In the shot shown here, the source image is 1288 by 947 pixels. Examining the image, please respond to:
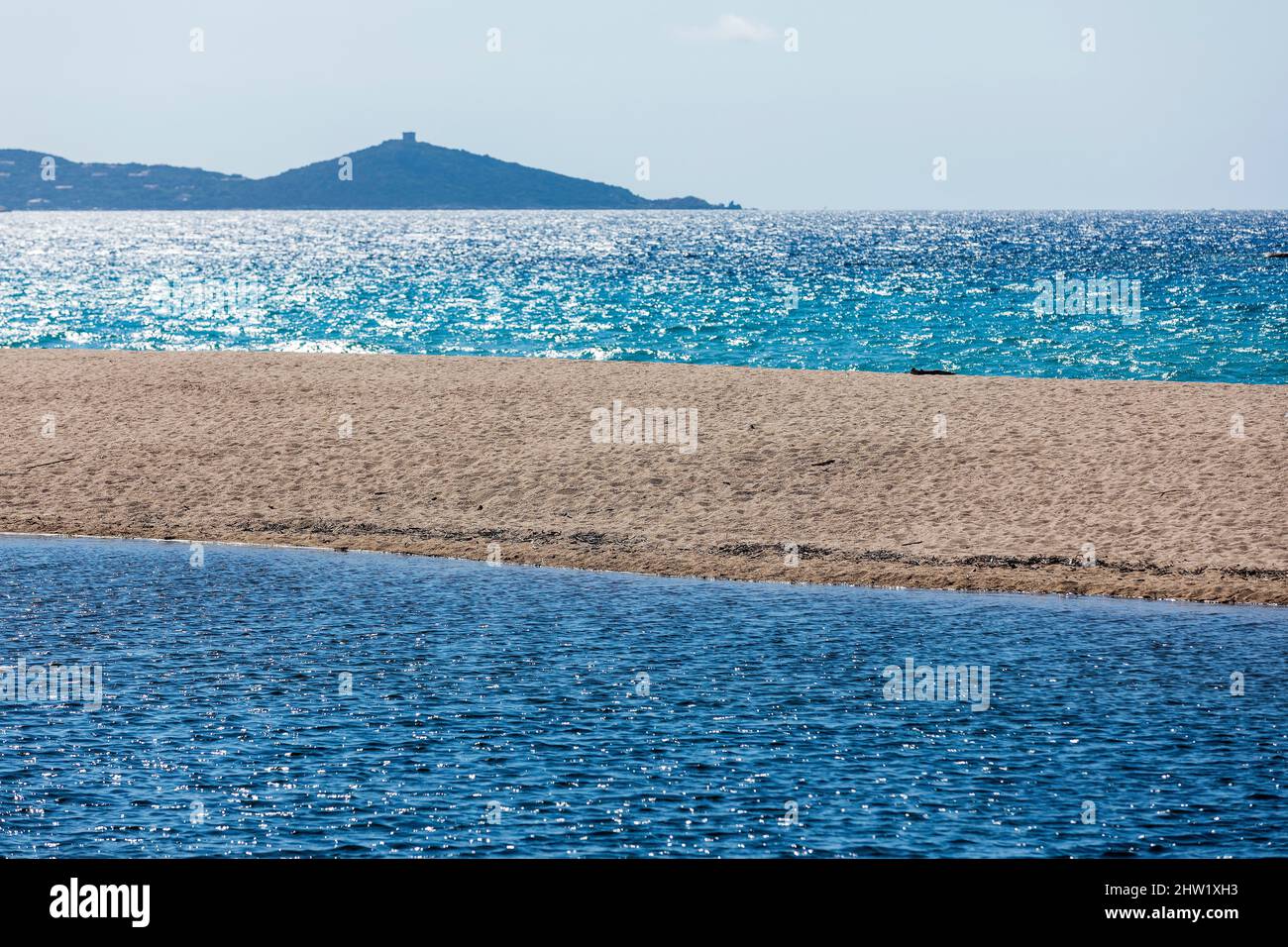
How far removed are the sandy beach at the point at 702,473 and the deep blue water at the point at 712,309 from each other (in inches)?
860

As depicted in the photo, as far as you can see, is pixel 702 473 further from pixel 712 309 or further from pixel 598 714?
pixel 712 309

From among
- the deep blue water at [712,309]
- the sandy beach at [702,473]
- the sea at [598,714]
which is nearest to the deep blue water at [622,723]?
the sea at [598,714]

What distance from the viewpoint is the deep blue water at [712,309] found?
5938 cm

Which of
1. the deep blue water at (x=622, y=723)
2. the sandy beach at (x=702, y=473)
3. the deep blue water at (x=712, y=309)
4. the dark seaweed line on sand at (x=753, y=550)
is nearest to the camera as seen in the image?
the deep blue water at (x=622, y=723)

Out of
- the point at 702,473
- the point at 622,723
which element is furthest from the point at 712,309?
the point at 622,723

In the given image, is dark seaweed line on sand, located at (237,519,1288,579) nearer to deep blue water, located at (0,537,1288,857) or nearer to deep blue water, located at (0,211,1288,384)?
deep blue water, located at (0,537,1288,857)

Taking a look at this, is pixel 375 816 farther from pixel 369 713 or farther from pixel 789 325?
pixel 789 325

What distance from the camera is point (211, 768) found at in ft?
42.9

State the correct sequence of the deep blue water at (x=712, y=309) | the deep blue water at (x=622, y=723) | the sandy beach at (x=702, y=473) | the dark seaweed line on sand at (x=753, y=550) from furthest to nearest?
1. the deep blue water at (x=712, y=309)
2. the sandy beach at (x=702, y=473)
3. the dark seaweed line on sand at (x=753, y=550)
4. the deep blue water at (x=622, y=723)

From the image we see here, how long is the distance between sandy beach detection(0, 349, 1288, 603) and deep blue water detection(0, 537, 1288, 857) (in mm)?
2172

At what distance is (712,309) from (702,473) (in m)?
52.9

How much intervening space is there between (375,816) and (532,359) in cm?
2936

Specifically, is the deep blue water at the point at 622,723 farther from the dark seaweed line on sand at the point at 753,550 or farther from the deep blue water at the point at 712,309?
the deep blue water at the point at 712,309
